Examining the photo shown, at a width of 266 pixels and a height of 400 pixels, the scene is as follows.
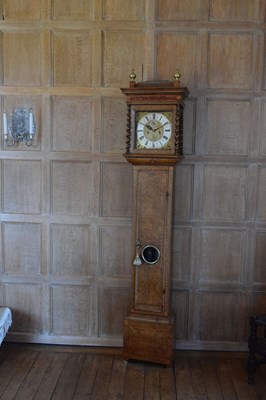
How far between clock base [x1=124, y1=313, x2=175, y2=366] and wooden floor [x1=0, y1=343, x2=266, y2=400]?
0.25ft

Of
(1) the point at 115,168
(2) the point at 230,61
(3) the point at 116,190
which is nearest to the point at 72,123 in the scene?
(1) the point at 115,168

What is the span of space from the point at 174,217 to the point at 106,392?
1.17 m

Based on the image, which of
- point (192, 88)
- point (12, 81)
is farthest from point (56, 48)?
point (192, 88)

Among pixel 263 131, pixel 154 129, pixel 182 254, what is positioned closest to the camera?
pixel 154 129

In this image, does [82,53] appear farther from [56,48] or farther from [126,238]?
[126,238]

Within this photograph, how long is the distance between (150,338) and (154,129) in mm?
1323

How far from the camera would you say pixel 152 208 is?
2.84m

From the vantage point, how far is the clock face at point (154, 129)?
2750 millimetres

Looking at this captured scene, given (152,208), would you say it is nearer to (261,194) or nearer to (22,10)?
(261,194)

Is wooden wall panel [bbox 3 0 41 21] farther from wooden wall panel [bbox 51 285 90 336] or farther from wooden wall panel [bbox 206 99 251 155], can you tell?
wooden wall panel [bbox 51 285 90 336]

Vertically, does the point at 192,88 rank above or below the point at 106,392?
above

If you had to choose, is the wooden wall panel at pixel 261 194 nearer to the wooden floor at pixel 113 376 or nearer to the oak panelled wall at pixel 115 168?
the oak panelled wall at pixel 115 168

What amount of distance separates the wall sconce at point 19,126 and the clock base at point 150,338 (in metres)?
1.40

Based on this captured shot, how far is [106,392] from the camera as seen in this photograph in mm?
2643
